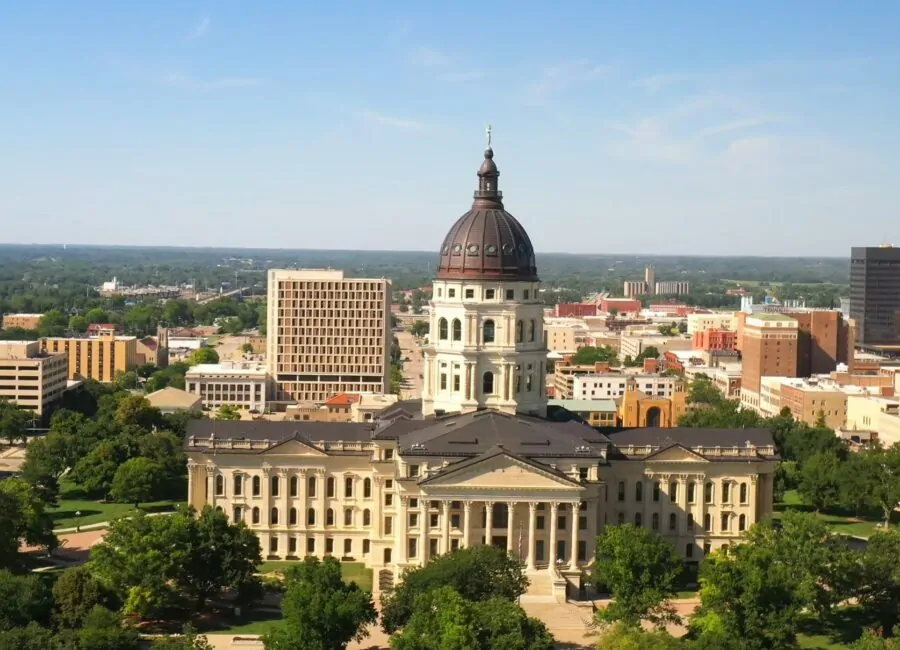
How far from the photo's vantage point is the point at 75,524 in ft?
352

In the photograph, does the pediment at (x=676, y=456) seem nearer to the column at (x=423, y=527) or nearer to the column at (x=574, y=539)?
the column at (x=574, y=539)

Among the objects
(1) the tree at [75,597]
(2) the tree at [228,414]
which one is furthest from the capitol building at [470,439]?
(2) the tree at [228,414]

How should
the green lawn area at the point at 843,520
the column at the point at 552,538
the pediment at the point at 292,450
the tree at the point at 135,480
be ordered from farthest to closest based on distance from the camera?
1. the tree at the point at 135,480
2. the green lawn area at the point at 843,520
3. the pediment at the point at 292,450
4. the column at the point at 552,538

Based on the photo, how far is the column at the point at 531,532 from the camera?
87.2m

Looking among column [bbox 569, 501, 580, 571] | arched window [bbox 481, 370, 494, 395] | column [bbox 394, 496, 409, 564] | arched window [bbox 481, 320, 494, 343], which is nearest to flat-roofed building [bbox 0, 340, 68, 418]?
arched window [bbox 481, 370, 494, 395]

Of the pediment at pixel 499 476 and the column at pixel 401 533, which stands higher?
the pediment at pixel 499 476

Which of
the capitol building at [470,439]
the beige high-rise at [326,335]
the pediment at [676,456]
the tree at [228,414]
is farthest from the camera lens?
the beige high-rise at [326,335]

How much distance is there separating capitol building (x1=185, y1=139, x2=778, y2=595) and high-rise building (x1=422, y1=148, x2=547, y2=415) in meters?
0.10

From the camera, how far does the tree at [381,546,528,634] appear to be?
72875mm

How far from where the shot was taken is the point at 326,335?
197625mm

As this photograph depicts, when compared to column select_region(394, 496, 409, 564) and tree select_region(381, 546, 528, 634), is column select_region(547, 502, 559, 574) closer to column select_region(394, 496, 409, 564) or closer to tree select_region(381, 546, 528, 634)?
column select_region(394, 496, 409, 564)

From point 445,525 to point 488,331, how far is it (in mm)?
17315

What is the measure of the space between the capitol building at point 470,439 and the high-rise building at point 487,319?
0.33 feet

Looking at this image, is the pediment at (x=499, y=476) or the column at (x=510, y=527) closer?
the pediment at (x=499, y=476)
